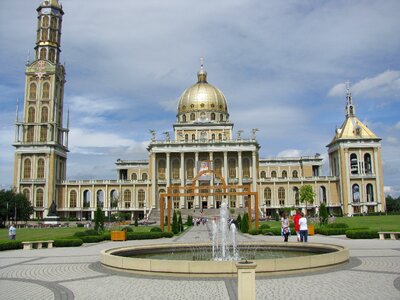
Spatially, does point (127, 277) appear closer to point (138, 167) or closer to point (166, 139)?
point (166, 139)

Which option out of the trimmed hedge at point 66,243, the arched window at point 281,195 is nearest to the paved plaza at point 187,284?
the trimmed hedge at point 66,243

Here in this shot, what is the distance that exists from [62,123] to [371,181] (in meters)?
66.3

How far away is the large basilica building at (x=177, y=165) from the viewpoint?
8344 centimetres

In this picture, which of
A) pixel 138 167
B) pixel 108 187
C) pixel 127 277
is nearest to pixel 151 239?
pixel 127 277

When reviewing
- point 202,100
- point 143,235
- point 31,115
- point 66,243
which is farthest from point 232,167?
point 66,243

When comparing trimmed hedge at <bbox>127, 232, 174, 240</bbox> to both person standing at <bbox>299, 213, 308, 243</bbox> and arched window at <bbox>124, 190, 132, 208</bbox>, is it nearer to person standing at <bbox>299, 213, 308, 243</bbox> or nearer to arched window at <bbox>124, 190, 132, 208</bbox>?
person standing at <bbox>299, 213, 308, 243</bbox>

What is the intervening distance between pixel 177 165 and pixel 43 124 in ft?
95.3

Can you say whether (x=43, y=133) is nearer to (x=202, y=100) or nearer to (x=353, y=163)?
(x=202, y=100)

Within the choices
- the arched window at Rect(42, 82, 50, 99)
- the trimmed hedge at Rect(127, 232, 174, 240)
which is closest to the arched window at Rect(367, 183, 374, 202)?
the trimmed hedge at Rect(127, 232, 174, 240)

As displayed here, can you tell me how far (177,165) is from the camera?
89.1 m

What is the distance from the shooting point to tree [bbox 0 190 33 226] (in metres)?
62.2

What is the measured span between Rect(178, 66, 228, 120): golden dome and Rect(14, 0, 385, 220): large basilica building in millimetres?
456

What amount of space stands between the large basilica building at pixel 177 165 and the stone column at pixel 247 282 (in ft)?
235

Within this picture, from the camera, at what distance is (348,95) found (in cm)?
9162
